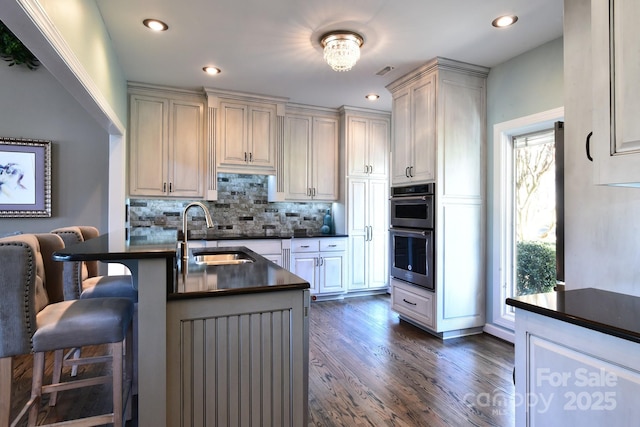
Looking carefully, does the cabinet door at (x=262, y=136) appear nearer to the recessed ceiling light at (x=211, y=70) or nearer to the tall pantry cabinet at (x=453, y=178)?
the recessed ceiling light at (x=211, y=70)

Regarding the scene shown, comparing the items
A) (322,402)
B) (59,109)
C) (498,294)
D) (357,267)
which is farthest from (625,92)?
(59,109)

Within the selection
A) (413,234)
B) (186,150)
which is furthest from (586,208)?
(186,150)

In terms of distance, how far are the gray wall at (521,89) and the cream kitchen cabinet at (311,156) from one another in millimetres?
2128

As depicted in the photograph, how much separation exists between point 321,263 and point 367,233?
0.82m

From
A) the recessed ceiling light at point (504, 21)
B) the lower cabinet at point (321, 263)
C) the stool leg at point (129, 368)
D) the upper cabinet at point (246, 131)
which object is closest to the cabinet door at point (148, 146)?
the upper cabinet at point (246, 131)

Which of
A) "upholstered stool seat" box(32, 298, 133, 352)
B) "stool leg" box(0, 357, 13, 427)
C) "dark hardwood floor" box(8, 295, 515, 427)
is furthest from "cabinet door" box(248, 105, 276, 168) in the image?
"stool leg" box(0, 357, 13, 427)

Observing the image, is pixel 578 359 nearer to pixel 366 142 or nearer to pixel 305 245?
pixel 305 245

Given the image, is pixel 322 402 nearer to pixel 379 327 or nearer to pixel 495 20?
pixel 379 327

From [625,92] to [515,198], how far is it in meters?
2.52

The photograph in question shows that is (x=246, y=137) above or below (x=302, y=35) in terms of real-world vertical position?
below

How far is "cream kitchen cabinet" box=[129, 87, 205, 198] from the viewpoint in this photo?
154 inches

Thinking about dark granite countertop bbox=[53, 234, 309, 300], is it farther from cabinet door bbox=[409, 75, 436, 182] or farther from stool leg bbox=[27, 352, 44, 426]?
cabinet door bbox=[409, 75, 436, 182]

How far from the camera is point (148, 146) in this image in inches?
156

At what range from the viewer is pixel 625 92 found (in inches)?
39.7
